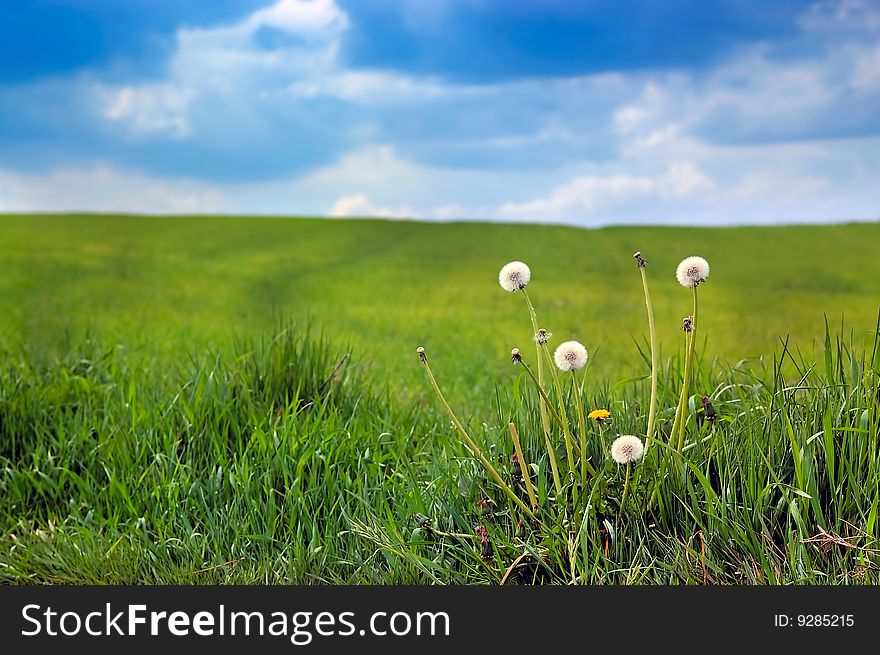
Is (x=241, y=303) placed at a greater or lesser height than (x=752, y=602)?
greater

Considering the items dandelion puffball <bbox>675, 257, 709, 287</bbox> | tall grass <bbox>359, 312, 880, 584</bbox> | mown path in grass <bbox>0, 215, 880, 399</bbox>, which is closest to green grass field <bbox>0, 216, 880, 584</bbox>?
tall grass <bbox>359, 312, 880, 584</bbox>

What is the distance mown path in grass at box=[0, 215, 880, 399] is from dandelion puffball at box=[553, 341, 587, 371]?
1.35 metres

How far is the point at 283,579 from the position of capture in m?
2.53

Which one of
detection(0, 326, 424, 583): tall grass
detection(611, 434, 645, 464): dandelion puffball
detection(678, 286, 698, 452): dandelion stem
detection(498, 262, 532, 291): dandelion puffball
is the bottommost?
detection(0, 326, 424, 583): tall grass

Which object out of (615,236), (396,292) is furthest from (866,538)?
(615,236)

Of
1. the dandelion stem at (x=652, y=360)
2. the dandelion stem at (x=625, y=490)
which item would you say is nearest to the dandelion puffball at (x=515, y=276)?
the dandelion stem at (x=652, y=360)

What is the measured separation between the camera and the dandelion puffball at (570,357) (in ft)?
7.03

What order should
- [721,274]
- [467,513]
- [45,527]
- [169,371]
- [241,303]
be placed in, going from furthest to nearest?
[721,274], [241,303], [169,371], [45,527], [467,513]

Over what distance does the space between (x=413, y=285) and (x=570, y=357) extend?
6.79m

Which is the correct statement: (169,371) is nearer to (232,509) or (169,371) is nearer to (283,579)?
(232,509)

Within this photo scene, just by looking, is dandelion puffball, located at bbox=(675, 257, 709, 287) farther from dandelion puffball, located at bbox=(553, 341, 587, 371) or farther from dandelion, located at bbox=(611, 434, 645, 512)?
dandelion, located at bbox=(611, 434, 645, 512)

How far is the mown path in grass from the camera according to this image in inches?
225

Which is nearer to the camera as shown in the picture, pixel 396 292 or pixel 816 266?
pixel 396 292

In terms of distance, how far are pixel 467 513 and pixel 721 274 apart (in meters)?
7.85
